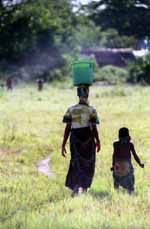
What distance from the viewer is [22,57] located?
5250 centimetres

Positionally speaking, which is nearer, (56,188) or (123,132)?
(123,132)

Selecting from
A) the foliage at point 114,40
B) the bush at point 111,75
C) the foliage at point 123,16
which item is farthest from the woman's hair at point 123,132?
the foliage at point 114,40

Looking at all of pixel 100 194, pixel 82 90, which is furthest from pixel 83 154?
pixel 82 90

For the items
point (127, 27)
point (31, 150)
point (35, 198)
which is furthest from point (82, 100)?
point (127, 27)

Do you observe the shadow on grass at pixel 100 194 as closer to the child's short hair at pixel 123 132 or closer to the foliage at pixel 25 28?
the child's short hair at pixel 123 132

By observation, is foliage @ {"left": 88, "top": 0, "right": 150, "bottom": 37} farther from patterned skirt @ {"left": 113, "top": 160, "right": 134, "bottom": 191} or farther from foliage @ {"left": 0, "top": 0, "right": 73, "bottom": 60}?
patterned skirt @ {"left": 113, "top": 160, "right": 134, "bottom": 191}

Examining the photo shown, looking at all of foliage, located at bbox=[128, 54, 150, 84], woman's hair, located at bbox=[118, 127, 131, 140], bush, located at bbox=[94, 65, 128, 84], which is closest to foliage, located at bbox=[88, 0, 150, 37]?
bush, located at bbox=[94, 65, 128, 84]

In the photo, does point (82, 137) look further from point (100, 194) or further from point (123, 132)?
point (100, 194)

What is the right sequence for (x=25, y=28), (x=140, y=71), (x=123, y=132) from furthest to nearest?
(x=25, y=28) → (x=140, y=71) → (x=123, y=132)

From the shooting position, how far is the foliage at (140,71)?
48969 millimetres

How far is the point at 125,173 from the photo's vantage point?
838cm

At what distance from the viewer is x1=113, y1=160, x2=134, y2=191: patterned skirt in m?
8.36

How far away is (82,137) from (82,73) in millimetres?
858

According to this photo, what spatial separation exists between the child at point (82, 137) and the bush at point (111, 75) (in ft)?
142
